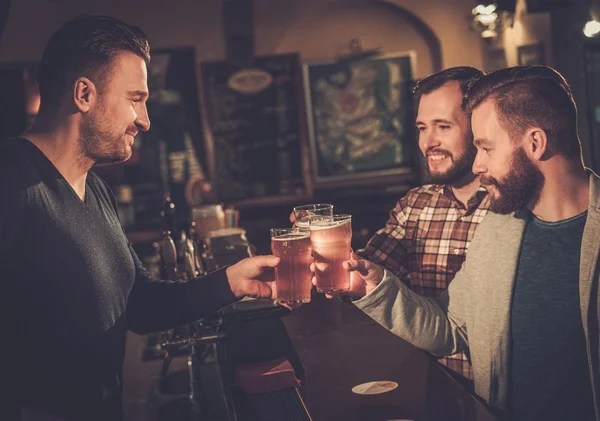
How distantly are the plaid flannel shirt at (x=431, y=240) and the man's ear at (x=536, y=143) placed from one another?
24.4 inches

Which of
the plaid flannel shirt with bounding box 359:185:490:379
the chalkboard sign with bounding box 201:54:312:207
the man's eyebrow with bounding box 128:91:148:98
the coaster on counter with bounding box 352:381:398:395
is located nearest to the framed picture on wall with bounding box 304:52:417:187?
the chalkboard sign with bounding box 201:54:312:207

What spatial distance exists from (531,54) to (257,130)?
4070 millimetres

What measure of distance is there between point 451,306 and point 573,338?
17.1 inches

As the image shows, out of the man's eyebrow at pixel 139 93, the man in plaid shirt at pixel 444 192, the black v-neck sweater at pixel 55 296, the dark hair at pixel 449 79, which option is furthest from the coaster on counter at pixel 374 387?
the dark hair at pixel 449 79

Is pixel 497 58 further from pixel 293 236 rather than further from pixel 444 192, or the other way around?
pixel 293 236

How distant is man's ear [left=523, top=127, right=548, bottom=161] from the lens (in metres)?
2.02

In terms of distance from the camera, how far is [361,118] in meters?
7.55

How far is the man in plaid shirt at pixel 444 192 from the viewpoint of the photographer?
267cm

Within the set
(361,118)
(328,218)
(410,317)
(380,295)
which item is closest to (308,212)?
(328,218)

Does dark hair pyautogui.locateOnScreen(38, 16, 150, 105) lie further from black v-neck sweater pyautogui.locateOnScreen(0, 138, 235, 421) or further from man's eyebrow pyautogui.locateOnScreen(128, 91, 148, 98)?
black v-neck sweater pyautogui.locateOnScreen(0, 138, 235, 421)

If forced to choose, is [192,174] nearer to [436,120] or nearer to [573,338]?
[436,120]

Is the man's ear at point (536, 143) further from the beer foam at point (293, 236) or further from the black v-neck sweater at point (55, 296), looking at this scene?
the black v-neck sweater at point (55, 296)

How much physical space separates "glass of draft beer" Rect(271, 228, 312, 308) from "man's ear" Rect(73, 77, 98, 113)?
76 cm

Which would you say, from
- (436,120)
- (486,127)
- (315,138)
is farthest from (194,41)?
(486,127)
